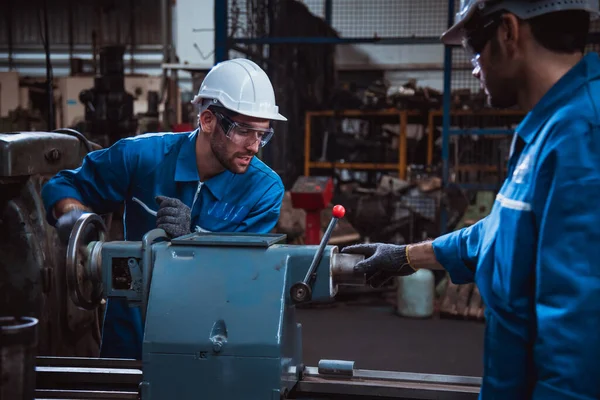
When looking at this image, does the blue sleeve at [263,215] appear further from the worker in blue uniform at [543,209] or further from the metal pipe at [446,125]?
the metal pipe at [446,125]

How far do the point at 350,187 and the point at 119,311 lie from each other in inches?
149

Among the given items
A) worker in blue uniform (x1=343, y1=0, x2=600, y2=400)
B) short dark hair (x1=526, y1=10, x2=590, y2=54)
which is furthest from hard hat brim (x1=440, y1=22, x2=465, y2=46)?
short dark hair (x1=526, y1=10, x2=590, y2=54)

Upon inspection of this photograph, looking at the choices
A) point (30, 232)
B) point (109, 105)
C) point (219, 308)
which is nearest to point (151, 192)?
point (30, 232)

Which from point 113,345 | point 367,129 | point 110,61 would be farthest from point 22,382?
point 367,129

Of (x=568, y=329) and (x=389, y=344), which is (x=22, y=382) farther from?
(x=389, y=344)

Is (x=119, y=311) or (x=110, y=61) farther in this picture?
(x=110, y=61)

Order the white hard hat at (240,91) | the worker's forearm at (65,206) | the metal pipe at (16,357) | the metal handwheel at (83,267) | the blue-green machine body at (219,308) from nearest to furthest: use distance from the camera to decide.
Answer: the metal pipe at (16,357) < the blue-green machine body at (219,308) < the metal handwheel at (83,267) < the worker's forearm at (65,206) < the white hard hat at (240,91)

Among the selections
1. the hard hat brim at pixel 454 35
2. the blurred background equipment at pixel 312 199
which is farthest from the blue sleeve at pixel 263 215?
the blurred background equipment at pixel 312 199

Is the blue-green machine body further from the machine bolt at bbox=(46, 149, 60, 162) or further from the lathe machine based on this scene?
the machine bolt at bbox=(46, 149, 60, 162)

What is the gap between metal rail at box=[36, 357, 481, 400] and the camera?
4.09ft

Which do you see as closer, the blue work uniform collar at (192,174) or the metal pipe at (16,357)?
the metal pipe at (16,357)

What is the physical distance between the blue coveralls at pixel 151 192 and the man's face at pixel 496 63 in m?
0.83

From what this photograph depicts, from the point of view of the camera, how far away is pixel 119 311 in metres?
1.79

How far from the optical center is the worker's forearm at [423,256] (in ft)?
4.25
